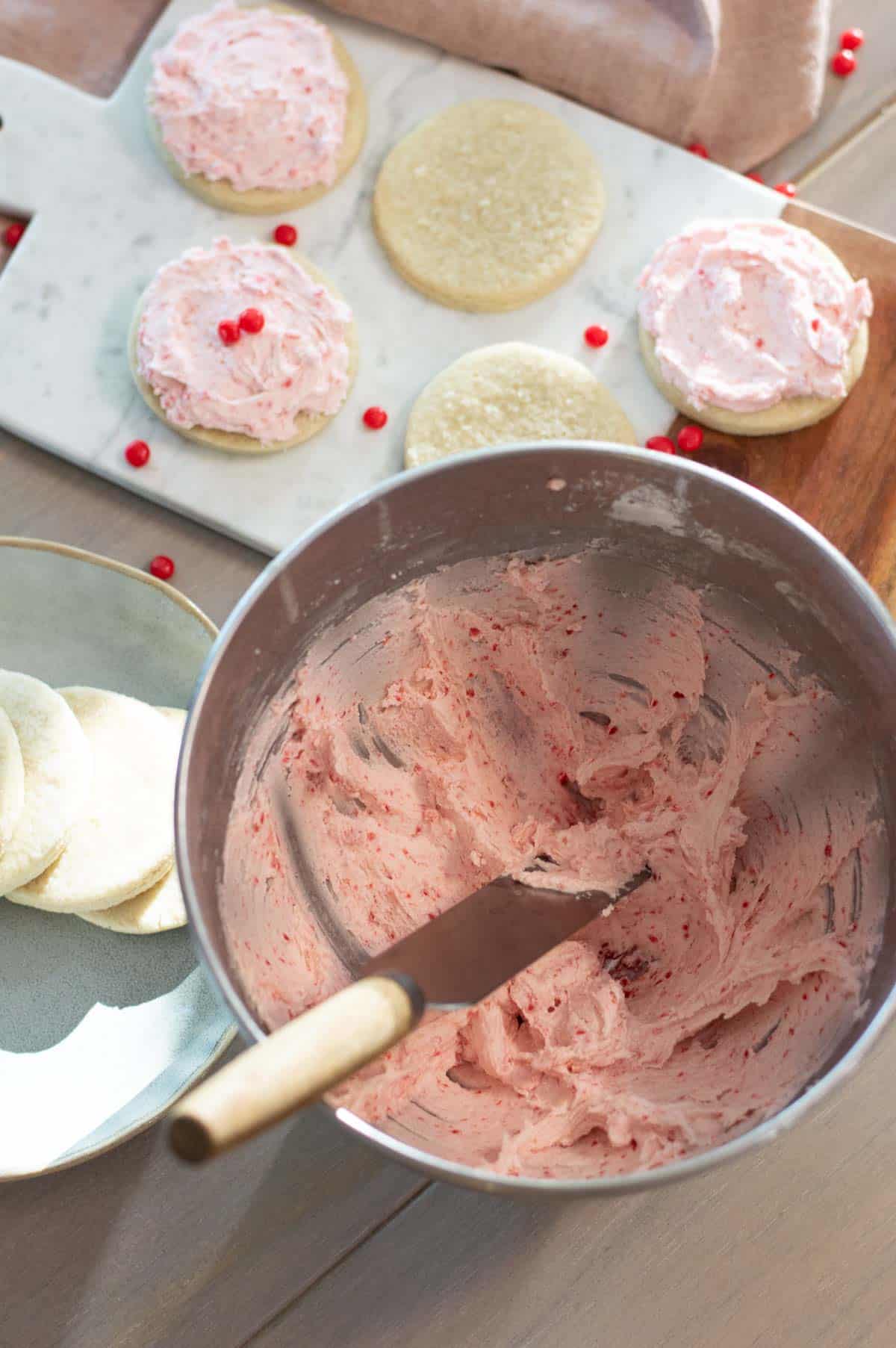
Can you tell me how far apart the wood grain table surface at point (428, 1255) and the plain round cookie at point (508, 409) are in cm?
83

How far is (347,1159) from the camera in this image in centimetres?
126

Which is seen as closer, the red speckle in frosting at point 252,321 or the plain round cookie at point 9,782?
the plain round cookie at point 9,782

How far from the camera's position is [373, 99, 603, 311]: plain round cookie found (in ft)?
5.20

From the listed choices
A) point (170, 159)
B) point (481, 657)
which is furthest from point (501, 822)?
point (170, 159)

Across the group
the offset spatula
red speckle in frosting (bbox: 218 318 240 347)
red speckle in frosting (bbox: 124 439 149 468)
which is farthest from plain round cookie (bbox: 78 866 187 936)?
red speckle in frosting (bbox: 218 318 240 347)

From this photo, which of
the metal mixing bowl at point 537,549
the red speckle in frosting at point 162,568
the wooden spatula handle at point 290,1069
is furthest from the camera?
the red speckle in frosting at point 162,568

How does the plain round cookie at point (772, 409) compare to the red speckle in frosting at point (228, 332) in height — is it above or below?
above

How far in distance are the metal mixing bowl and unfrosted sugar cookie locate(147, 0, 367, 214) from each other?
0.86 metres

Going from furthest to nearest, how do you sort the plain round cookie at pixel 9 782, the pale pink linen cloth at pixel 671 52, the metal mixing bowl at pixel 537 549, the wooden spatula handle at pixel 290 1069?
the pale pink linen cloth at pixel 671 52
the plain round cookie at pixel 9 782
the metal mixing bowl at pixel 537 549
the wooden spatula handle at pixel 290 1069

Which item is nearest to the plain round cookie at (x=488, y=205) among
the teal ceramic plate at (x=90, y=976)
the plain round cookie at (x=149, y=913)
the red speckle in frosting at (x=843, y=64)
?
the red speckle in frosting at (x=843, y=64)

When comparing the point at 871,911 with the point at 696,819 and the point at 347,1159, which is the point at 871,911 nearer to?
the point at 696,819

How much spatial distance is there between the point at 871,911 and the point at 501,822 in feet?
1.25

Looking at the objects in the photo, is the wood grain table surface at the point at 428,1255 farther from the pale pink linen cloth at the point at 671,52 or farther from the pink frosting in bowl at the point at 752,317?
the pale pink linen cloth at the point at 671,52

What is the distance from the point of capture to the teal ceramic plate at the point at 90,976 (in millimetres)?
→ 1198
